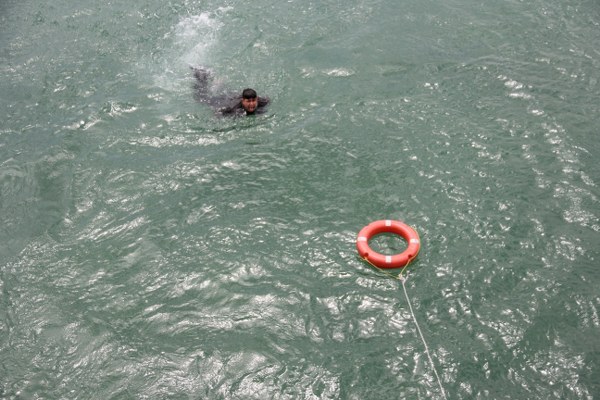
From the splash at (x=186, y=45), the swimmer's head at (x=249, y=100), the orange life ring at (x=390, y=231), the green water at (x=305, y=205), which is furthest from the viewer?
the splash at (x=186, y=45)

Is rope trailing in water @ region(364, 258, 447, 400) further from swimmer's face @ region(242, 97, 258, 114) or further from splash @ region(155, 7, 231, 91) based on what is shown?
splash @ region(155, 7, 231, 91)

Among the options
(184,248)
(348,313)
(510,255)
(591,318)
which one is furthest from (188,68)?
(591,318)

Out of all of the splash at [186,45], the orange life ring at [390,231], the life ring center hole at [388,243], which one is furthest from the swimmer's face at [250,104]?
the life ring center hole at [388,243]

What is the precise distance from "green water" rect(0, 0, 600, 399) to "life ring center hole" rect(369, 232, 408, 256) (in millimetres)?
43

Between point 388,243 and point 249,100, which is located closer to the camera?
point 388,243

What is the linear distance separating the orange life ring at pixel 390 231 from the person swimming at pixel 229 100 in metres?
3.37

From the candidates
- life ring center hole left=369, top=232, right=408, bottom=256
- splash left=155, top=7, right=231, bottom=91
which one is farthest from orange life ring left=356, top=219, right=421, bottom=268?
splash left=155, top=7, right=231, bottom=91

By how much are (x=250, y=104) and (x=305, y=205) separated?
7.91ft

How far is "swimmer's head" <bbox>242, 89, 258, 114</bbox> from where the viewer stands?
909 centimetres

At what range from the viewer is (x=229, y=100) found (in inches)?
388

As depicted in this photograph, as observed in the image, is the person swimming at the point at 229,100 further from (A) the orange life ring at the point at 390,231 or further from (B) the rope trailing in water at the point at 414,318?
(B) the rope trailing in water at the point at 414,318

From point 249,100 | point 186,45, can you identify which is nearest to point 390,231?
point 249,100

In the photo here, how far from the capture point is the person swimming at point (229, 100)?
923 centimetres

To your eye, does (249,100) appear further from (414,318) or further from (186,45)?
(414,318)
